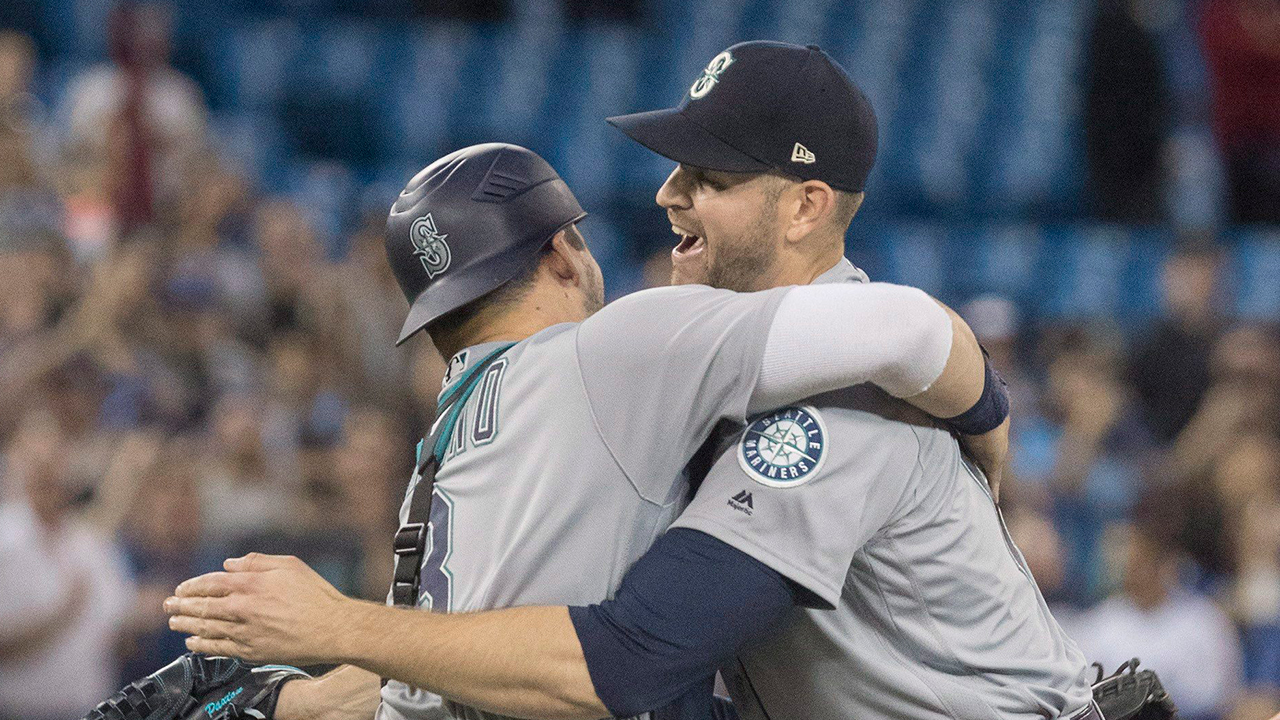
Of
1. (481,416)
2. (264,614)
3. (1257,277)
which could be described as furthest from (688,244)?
(1257,277)

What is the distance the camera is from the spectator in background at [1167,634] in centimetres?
655

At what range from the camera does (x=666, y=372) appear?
2518 millimetres

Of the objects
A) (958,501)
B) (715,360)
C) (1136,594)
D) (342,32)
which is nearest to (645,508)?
(715,360)

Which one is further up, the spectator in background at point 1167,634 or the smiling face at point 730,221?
the smiling face at point 730,221

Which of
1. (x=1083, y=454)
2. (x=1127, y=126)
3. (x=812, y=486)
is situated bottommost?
(x=1083, y=454)

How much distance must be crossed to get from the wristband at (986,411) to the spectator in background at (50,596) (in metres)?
3.86

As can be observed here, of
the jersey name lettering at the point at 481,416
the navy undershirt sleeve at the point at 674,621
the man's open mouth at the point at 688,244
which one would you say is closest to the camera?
the navy undershirt sleeve at the point at 674,621

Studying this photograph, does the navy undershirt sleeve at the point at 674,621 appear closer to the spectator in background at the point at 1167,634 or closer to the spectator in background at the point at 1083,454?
the spectator in background at the point at 1167,634

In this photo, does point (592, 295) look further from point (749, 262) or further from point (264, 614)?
point (264, 614)

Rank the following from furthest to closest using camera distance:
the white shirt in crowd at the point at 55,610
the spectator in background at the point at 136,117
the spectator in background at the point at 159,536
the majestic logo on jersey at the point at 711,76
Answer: the spectator in background at the point at 136,117 → the spectator in background at the point at 159,536 → the white shirt in crowd at the point at 55,610 → the majestic logo on jersey at the point at 711,76

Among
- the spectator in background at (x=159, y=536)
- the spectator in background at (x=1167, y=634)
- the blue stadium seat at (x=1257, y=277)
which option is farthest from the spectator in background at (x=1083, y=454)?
the spectator in background at (x=159, y=536)

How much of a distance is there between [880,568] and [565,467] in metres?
0.58

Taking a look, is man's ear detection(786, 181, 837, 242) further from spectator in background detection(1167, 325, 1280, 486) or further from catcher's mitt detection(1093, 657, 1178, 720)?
spectator in background detection(1167, 325, 1280, 486)

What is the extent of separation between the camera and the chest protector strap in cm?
267
